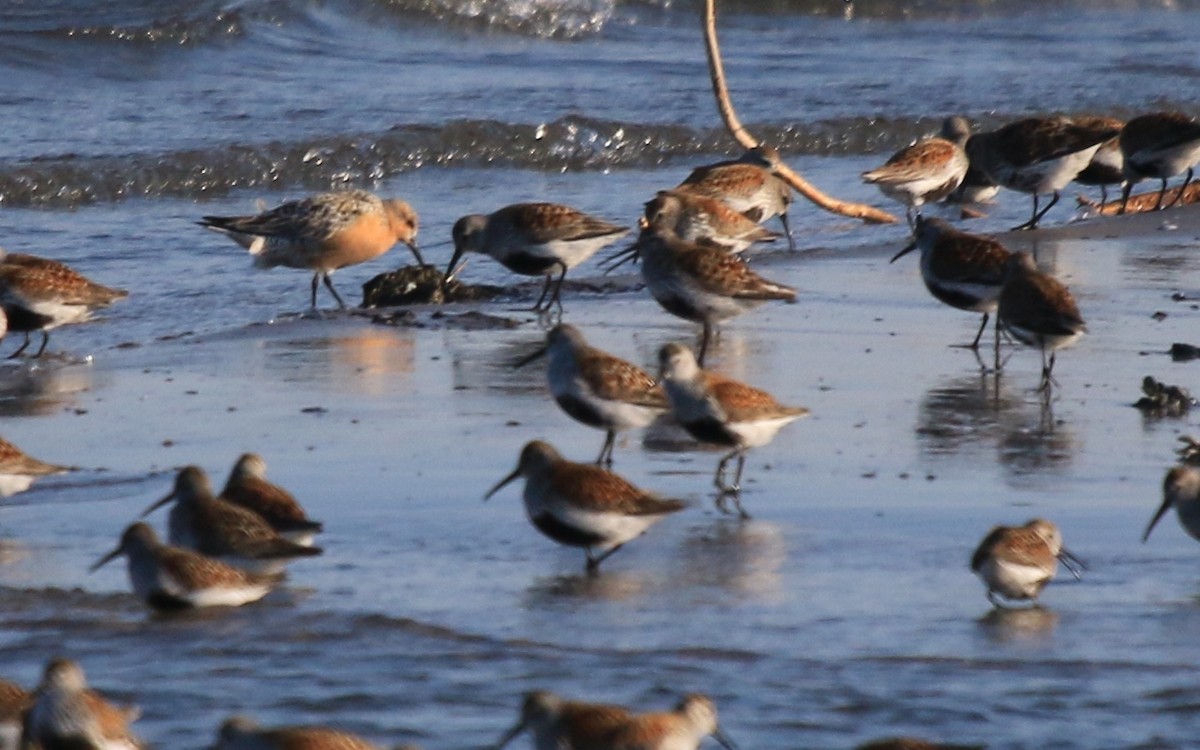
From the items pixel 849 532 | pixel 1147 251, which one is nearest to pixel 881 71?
pixel 1147 251

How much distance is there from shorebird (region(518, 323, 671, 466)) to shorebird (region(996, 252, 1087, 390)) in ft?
7.01

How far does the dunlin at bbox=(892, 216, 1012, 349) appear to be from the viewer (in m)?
9.95

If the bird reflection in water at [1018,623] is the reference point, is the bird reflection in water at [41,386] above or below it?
below

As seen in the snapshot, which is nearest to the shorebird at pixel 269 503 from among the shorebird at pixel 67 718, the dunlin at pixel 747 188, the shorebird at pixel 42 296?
the shorebird at pixel 67 718

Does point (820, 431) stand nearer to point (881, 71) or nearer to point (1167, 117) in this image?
point (1167, 117)

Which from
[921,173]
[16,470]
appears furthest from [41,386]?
[921,173]

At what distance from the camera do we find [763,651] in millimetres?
5906

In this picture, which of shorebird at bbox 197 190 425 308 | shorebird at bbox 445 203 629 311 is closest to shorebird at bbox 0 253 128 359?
shorebird at bbox 197 190 425 308

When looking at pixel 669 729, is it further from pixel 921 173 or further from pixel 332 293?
pixel 921 173

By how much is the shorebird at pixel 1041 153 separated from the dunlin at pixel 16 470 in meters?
8.27

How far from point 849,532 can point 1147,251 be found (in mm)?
6329

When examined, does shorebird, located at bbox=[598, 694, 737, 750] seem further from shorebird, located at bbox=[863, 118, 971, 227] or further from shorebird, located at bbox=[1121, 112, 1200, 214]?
shorebird, located at bbox=[1121, 112, 1200, 214]

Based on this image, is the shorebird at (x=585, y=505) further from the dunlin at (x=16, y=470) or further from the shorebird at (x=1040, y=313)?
the shorebird at (x=1040, y=313)

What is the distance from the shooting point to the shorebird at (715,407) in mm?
7391
